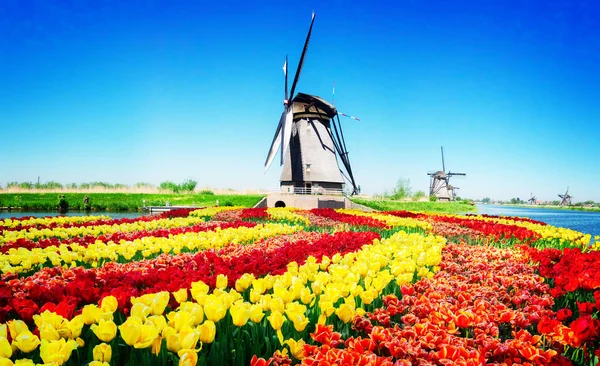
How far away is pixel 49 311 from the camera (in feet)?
6.39

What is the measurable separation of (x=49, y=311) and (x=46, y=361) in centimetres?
48

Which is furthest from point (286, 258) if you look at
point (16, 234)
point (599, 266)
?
point (16, 234)

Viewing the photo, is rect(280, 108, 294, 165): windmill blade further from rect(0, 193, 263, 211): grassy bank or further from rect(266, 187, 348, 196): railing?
rect(0, 193, 263, 211): grassy bank

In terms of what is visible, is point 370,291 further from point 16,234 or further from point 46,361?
point 16,234

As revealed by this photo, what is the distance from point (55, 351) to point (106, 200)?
34759mm

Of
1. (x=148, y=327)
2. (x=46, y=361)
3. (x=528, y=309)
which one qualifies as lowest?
(x=528, y=309)

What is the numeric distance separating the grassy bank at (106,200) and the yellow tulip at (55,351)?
30.9 meters

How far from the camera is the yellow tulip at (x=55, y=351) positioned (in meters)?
1.53

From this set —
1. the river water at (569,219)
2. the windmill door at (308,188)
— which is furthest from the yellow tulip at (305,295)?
the river water at (569,219)

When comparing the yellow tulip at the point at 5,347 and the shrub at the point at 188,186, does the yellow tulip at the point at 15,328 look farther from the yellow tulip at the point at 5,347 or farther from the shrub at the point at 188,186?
the shrub at the point at 188,186

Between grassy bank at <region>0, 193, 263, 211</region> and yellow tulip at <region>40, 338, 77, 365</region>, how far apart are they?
30911 mm

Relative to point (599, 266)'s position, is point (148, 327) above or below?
above

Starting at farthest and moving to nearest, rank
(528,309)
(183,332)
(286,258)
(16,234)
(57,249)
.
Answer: (16,234), (57,249), (286,258), (528,309), (183,332)

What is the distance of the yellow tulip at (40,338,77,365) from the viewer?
5.02 ft
